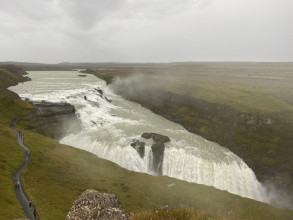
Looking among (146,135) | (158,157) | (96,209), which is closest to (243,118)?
(146,135)

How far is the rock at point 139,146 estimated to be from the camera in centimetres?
5284

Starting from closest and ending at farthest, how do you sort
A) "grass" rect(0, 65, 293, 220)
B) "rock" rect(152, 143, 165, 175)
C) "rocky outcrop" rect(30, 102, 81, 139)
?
"grass" rect(0, 65, 293, 220), "rock" rect(152, 143, 165, 175), "rocky outcrop" rect(30, 102, 81, 139)

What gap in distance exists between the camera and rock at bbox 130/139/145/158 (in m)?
52.8

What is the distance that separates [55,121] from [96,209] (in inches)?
2442

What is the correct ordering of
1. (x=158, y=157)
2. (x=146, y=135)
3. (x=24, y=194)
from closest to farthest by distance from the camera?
(x=24, y=194) < (x=158, y=157) < (x=146, y=135)

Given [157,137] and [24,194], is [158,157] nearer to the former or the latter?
[157,137]

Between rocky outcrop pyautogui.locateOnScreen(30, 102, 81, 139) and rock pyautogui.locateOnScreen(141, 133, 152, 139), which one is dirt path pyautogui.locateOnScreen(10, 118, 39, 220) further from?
rock pyautogui.locateOnScreen(141, 133, 152, 139)

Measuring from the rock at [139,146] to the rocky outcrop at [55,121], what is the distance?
22.6 m

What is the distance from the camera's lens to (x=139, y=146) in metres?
53.8

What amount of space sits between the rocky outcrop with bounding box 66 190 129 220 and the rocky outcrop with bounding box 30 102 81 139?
53456 mm

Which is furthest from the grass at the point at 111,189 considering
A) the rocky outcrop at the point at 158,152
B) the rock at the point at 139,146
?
the rock at the point at 139,146

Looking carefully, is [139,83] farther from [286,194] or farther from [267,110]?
[286,194]

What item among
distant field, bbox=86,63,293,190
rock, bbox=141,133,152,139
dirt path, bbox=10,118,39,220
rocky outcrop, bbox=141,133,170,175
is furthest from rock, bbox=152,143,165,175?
dirt path, bbox=10,118,39,220

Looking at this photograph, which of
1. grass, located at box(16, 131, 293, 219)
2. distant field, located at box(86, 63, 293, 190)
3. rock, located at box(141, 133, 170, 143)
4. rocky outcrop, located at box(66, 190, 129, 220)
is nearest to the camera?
rocky outcrop, located at box(66, 190, 129, 220)
